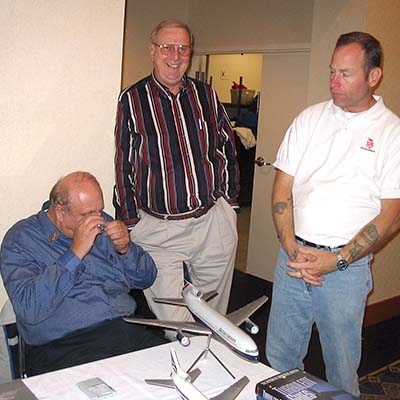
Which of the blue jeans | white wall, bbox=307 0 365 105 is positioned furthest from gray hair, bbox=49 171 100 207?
white wall, bbox=307 0 365 105

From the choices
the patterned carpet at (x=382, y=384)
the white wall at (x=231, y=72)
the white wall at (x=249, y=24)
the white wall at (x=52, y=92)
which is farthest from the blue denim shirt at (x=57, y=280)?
the white wall at (x=231, y=72)

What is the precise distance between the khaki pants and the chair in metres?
0.67

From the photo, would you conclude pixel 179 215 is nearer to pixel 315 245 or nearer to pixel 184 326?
pixel 315 245

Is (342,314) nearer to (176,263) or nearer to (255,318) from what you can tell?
(176,263)

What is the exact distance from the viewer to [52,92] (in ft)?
6.63

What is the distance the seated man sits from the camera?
171cm

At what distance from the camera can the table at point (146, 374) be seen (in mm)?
1264

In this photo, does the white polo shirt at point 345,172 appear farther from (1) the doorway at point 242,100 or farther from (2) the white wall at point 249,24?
(1) the doorway at point 242,100

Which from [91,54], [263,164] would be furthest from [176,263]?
[263,164]

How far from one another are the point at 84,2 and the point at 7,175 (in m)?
0.73

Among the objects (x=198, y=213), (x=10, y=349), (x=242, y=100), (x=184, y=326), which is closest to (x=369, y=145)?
(x=198, y=213)

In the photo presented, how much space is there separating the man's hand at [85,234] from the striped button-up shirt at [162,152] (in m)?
0.49

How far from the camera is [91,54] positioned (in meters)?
2.10

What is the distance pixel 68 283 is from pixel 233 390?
706 millimetres
